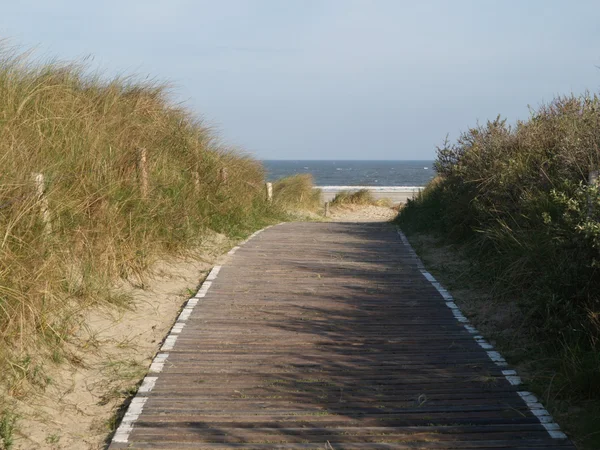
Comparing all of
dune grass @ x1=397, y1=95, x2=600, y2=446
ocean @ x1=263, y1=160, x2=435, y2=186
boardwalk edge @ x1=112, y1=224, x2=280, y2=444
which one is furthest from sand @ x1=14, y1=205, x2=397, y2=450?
ocean @ x1=263, y1=160, x2=435, y2=186

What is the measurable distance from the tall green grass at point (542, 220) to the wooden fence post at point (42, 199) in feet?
14.6

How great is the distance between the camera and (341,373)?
581 centimetres

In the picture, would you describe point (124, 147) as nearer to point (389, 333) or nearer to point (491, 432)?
point (389, 333)

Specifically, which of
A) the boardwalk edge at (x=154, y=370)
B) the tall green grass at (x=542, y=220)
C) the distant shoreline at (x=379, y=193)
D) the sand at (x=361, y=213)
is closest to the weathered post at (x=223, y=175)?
the tall green grass at (x=542, y=220)

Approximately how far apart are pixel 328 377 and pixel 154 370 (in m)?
1.43

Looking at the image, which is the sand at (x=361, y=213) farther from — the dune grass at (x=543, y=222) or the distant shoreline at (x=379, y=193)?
the dune grass at (x=543, y=222)

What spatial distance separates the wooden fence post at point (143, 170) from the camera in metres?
9.21

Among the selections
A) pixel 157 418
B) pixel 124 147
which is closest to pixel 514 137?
pixel 124 147

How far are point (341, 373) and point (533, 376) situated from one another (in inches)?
59.8

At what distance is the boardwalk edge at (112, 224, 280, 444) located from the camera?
186 inches

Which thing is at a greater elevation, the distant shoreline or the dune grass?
the dune grass

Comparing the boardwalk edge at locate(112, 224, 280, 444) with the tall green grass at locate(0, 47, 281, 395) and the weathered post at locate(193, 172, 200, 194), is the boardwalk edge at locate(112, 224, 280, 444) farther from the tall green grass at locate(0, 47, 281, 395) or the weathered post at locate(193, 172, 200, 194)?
the weathered post at locate(193, 172, 200, 194)

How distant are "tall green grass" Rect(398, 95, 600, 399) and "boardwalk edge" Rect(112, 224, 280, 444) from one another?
3.06m

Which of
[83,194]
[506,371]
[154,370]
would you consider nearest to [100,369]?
[154,370]
